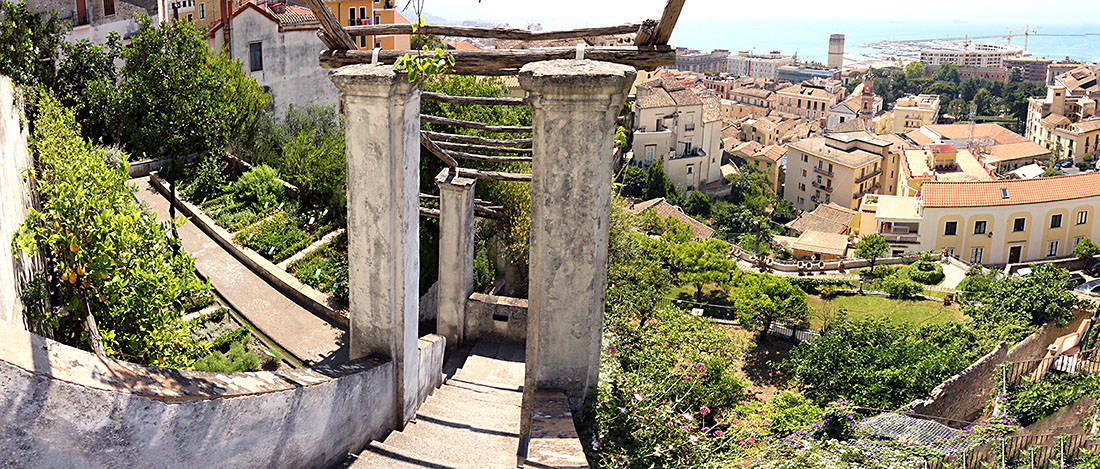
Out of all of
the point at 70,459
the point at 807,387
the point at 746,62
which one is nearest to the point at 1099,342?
the point at 807,387

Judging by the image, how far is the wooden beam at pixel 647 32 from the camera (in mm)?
5793

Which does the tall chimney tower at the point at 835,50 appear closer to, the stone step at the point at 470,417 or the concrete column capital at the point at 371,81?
the stone step at the point at 470,417

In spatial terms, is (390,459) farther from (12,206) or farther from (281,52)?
(281,52)

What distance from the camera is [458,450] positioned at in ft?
20.2

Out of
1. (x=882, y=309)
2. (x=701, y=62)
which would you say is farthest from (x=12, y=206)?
(x=701, y=62)

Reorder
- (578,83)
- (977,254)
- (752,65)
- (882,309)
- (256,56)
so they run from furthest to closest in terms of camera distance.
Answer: (752,65) < (977,254) < (882,309) < (256,56) < (578,83)

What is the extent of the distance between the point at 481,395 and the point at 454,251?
207cm

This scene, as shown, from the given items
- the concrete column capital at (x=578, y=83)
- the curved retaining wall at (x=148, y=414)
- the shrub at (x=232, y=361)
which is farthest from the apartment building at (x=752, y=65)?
the curved retaining wall at (x=148, y=414)

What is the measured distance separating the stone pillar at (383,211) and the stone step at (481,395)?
144 cm

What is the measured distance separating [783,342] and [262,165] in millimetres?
14982

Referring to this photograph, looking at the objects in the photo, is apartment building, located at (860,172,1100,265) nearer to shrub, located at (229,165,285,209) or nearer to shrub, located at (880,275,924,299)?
shrub, located at (880,275,924,299)

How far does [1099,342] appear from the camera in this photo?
19.3 metres

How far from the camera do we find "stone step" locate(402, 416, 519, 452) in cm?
641

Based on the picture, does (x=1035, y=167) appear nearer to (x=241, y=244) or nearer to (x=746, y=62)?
(x=241, y=244)
